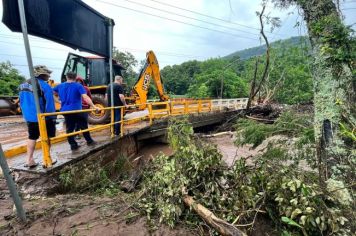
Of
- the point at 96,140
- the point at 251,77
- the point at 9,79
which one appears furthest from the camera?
the point at 251,77

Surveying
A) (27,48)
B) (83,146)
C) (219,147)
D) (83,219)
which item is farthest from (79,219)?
(219,147)

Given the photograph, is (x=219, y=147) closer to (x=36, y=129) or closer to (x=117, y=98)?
(x=117, y=98)

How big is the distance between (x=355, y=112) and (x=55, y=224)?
12.9 ft

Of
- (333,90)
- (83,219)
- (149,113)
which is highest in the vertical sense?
(333,90)

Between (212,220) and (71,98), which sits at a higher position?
(71,98)

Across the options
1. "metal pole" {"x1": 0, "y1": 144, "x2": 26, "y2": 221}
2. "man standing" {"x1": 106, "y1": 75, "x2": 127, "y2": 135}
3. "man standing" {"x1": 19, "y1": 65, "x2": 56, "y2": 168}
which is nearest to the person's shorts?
"man standing" {"x1": 19, "y1": 65, "x2": 56, "y2": 168}

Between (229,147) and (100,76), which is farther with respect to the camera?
(229,147)

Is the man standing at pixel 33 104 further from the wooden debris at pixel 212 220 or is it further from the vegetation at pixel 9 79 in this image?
the vegetation at pixel 9 79

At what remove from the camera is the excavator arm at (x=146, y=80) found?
37.3 feet

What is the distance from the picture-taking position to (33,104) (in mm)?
4711

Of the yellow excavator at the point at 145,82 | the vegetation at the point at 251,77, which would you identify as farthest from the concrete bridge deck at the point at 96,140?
the vegetation at the point at 251,77

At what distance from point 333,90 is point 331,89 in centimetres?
3

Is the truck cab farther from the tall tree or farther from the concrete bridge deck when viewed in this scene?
the tall tree

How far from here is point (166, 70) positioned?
68.1 metres
